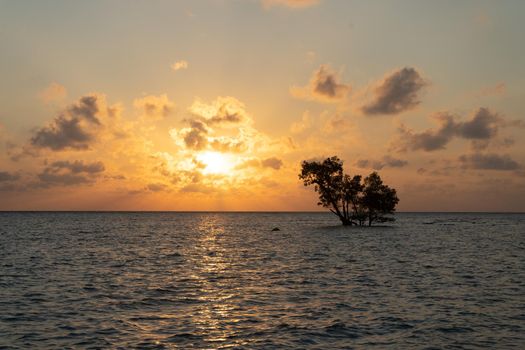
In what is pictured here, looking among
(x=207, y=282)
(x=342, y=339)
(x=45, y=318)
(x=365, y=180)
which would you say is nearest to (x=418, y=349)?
(x=342, y=339)

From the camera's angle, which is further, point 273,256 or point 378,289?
point 273,256

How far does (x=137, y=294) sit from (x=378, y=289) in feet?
55.6

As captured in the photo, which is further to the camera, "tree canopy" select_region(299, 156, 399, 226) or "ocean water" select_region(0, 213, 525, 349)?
"tree canopy" select_region(299, 156, 399, 226)

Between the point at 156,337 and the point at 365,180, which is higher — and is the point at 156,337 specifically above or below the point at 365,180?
below

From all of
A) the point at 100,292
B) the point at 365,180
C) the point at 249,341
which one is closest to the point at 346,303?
the point at 249,341

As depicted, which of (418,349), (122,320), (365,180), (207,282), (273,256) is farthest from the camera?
(365,180)

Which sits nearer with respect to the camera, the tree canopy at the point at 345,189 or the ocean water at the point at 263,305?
the ocean water at the point at 263,305

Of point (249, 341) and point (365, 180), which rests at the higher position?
point (365, 180)

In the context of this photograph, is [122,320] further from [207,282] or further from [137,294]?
[207,282]

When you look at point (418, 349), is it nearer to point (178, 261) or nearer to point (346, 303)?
point (346, 303)

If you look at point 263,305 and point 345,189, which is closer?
point 263,305

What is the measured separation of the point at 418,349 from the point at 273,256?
4009 cm

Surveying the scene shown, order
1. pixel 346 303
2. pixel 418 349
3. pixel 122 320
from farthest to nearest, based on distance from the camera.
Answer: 1. pixel 346 303
2. pixel 122 320
3. pixel 418 349

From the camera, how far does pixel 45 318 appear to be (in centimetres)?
2539
